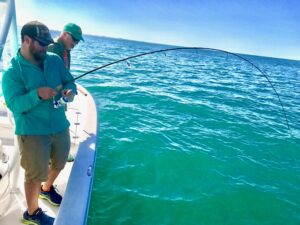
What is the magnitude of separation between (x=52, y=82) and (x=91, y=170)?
4.39 feet

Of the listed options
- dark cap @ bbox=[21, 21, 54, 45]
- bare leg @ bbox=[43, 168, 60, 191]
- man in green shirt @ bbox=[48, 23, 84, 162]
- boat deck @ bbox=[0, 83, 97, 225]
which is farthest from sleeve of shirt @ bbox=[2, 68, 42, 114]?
man in green shirt @ bbox=[48, 23, 84, 162]

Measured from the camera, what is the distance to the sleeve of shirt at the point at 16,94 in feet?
7.13

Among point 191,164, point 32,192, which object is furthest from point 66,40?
point 191,164

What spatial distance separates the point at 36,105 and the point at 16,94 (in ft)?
0.57

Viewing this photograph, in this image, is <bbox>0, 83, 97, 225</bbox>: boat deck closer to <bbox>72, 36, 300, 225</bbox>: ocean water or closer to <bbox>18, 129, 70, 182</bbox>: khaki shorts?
<bbox>18, 129, 70, 182</bbox>: khaki shorts

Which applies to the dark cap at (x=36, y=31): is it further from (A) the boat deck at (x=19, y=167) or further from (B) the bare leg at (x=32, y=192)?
(B) the bare leg at (x=32, y=192)

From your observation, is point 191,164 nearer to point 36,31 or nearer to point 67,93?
point 67,93

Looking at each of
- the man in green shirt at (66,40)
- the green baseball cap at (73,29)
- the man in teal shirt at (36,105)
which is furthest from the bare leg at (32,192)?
the green baseball cap at (73,29)

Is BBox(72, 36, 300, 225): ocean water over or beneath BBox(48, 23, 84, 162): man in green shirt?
beneath

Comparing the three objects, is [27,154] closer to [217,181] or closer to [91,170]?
[91,170]

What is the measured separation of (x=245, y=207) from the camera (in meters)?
4.45

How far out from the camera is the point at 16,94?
2219mm

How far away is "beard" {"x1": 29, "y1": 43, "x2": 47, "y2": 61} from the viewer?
2238 mm

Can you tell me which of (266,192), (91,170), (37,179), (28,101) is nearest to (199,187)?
(266,192)
